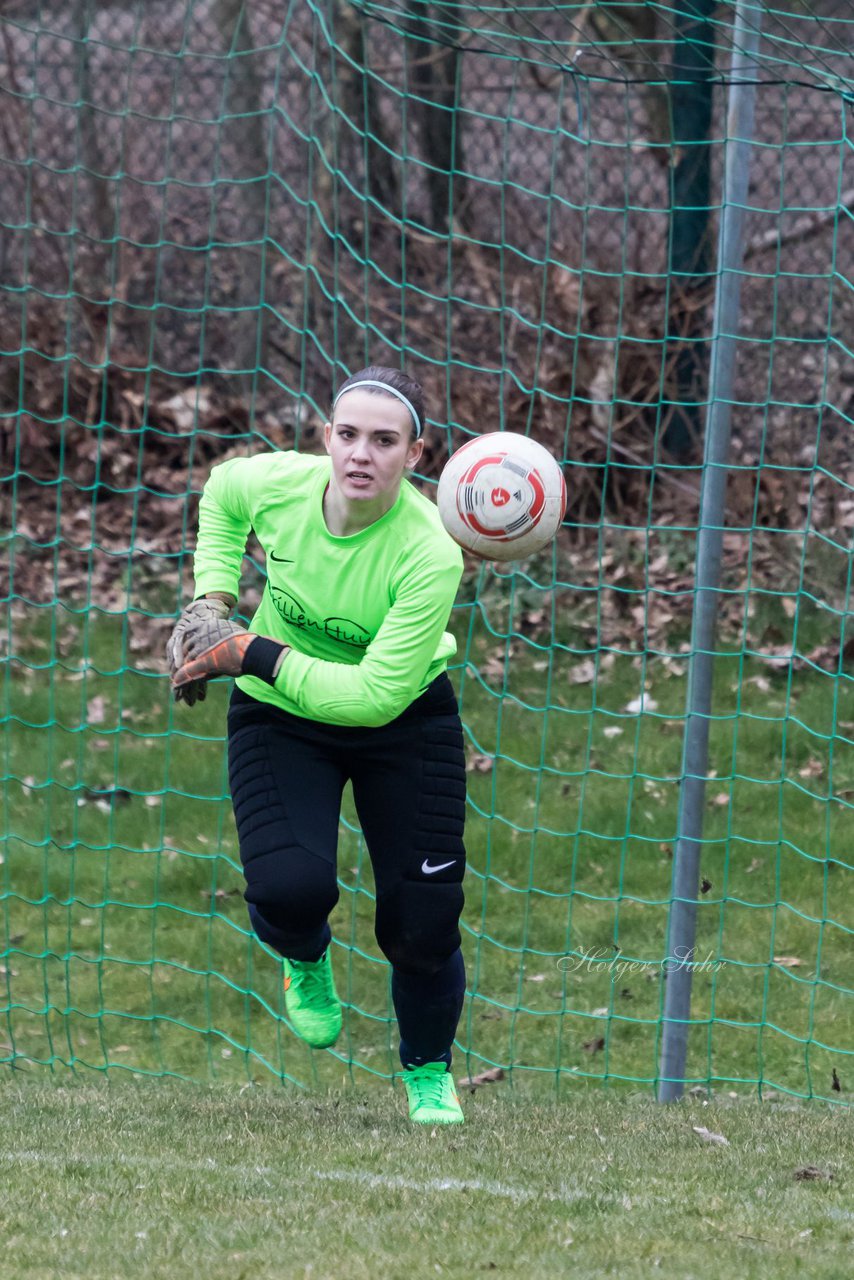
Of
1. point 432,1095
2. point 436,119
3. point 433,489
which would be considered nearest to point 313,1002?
point 432,1095

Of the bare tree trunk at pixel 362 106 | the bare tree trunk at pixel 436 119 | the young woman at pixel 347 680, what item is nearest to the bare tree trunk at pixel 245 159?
the bare tree trunk at pixel 362 106

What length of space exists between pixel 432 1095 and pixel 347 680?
3.97ft

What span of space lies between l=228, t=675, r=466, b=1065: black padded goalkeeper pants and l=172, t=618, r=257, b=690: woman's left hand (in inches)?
12.4

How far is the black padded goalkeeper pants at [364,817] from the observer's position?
4.17 metres

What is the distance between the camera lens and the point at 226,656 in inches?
158

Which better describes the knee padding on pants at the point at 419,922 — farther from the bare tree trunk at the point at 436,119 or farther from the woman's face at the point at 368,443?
the bare tree trunk at the point at 436,119

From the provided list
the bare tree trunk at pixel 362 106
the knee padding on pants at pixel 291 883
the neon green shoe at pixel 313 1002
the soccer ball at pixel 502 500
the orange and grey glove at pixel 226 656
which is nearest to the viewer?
the orange and grey glove at pixel 226 656

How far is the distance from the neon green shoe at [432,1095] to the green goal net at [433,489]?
1055mm

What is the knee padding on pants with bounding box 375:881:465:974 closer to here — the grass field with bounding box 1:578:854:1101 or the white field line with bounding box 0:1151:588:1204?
the white field line with bounding box 0:1151:588:1204

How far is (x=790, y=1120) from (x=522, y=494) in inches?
73.3

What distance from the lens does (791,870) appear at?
7.04m

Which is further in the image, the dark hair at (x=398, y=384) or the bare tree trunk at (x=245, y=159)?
the bare tree trunk at (x=245, y=159)

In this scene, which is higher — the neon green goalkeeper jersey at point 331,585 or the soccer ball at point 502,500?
the soccer ball at point 502,500

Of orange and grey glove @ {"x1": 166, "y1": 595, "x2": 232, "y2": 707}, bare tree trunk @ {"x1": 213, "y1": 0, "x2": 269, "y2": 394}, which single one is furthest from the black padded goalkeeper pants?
bare tree trunk @ {"x1": 213, "y1": 0, "x2": 269, "y2": 394}
